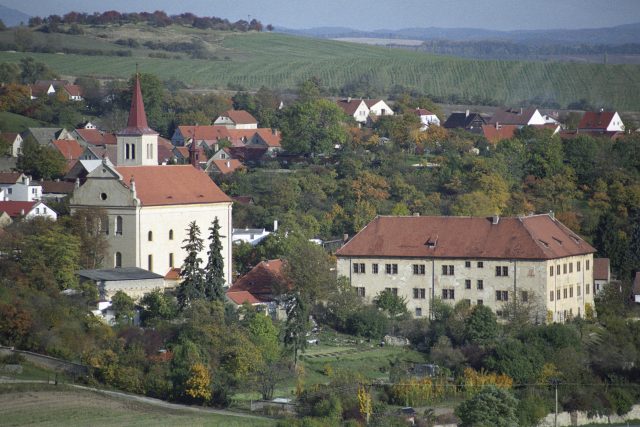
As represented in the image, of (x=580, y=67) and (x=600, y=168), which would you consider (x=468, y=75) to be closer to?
(x=580, y=67)

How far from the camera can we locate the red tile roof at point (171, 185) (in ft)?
231

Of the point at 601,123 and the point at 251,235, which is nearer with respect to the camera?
the point at 251,235

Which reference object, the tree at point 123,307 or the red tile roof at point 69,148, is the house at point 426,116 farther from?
the tree at point 123,307

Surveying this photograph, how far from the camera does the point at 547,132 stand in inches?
4222

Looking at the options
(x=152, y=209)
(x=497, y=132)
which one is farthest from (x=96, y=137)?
(x=152, y=209)

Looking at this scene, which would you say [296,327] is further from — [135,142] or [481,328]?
[135,142]

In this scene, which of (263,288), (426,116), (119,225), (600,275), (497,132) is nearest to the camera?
(119,225)

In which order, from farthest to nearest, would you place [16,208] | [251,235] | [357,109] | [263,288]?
[357,109]
[251,235]
[16,208]
[263,288]

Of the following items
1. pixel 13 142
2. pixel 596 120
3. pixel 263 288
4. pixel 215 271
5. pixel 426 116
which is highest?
pixel 426 116

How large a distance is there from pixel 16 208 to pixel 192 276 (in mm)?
16147

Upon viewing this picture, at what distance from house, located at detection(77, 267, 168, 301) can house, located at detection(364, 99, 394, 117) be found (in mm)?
63689

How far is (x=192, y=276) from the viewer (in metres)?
65.1

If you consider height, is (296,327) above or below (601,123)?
below

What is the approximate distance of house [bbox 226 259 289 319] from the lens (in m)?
67.6
